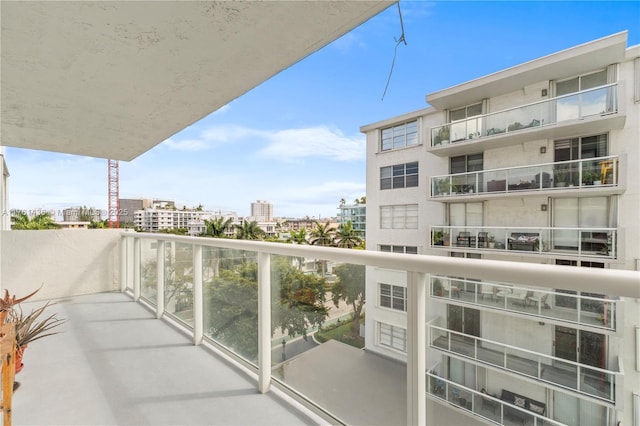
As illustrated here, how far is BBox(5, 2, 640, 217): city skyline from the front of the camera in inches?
180

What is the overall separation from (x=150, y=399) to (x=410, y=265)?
4.27ft

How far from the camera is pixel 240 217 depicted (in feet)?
97.0

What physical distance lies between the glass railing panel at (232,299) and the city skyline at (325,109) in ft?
3.25

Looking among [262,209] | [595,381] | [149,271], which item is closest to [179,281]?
[149,271]

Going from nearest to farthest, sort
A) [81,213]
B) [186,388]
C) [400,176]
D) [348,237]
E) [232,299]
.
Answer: [186,388] < [232,299] < [400,176] < [81,213] < [348,237]

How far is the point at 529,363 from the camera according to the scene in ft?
2.55

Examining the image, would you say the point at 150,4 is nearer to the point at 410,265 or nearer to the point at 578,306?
Answer: the point at 410,265

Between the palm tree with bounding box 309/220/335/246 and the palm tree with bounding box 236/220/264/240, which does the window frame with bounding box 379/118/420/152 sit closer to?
the palm tree with bounding box 309/220/335/246

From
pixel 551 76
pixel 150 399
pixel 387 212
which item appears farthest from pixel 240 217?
pixel 150 399

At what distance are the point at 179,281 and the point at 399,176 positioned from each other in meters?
9.91

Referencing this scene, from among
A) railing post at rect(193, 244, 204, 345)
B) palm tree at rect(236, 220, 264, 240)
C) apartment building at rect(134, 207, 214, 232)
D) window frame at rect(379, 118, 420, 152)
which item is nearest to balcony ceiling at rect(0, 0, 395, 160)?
railing post at rect(193, 244, 204, 345)

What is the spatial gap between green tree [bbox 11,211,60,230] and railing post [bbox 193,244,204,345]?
8736 mm

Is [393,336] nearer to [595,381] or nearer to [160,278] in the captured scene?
[595,381]

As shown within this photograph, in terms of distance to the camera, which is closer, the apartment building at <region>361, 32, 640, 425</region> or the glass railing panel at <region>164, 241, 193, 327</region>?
the apartment building at <region>361, 32, 640, 425</region>
